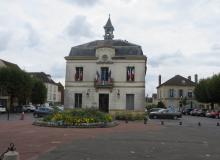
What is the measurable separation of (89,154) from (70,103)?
3728cm

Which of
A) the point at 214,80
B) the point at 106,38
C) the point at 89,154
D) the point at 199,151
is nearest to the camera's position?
the point at 89,154

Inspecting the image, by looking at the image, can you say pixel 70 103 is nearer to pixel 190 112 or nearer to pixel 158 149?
pixel 190 112

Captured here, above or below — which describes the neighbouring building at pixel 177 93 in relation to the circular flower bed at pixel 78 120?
above

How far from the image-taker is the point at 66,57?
165 ft

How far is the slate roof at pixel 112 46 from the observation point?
49.9 metres

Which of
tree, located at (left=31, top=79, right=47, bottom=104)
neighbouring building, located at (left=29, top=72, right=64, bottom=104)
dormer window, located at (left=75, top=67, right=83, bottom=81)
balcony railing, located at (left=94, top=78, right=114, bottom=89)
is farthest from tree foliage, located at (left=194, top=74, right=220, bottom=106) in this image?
neighbouring building, located at (left=29, top=72, right=64, bottom=104)

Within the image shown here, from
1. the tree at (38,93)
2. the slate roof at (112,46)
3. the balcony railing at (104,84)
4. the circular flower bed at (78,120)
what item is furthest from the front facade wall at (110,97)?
the tree at (38,93)

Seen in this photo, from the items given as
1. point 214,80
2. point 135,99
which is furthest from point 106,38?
point 214,80

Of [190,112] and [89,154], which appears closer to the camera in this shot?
[89,154]

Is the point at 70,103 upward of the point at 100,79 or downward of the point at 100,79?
downward

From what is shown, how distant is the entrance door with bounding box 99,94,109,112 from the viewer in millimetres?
49469

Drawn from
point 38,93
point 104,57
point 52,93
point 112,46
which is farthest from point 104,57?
point 52,93

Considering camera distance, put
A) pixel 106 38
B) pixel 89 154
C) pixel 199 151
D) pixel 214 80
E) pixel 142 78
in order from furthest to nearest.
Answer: pixel 214 80 < pixel 106 38 < pixel 142 78 < pixel 199 151 < pixel 89 154

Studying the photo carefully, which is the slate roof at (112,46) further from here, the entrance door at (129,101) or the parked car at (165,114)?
the parked car at (165,114)
